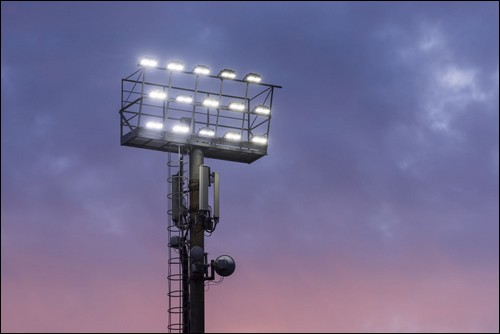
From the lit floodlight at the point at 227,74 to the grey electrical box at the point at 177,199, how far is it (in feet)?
22.2

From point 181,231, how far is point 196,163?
414 cm

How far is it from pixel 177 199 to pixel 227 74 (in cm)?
838

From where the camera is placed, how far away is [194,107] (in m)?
66.8

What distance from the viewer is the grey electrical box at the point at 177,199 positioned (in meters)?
64.8

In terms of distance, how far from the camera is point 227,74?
6769 cm

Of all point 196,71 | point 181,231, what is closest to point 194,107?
point 196,71

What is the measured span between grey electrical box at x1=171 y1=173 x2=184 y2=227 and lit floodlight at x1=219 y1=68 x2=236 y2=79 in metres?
6.77

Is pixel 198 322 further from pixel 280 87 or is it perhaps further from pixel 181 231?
pixel 280 87

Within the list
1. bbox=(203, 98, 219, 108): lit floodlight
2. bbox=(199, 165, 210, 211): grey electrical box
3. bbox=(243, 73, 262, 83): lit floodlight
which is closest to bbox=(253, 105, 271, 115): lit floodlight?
bbox=(243, 73, 262, 83): lit floodlight

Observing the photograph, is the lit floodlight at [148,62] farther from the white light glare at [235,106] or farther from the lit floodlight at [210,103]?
the white light glare at [235,106]

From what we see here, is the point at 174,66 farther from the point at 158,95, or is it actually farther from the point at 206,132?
the point at 206,132

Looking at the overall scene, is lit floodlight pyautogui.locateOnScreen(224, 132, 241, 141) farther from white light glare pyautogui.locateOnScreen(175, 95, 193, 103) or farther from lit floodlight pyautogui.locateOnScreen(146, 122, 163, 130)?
lit floodlight pyautogui.locateOnScreen(146, 122, 163, 130)

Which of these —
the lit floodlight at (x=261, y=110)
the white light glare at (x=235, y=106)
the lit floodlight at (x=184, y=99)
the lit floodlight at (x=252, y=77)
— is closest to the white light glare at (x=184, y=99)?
the lit floodlight at (x=184, y=99)

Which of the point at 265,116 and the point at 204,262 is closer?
the point at 204,262
